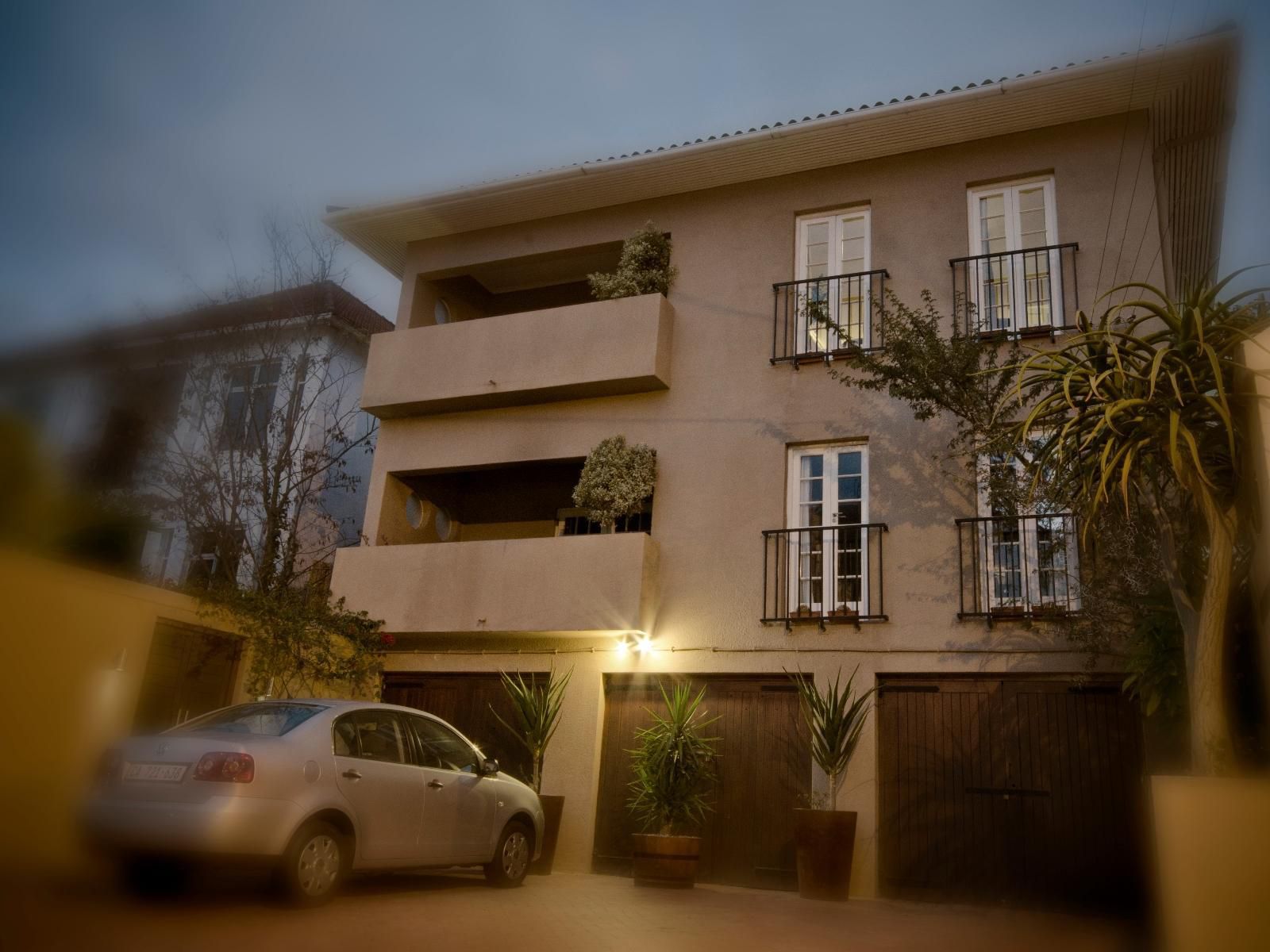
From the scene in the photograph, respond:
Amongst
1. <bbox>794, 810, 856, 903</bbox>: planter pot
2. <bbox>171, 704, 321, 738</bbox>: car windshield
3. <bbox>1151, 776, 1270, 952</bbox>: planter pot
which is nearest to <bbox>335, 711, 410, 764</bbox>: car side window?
<bbox>171, 704, 321, 738</bbox>: car windshield

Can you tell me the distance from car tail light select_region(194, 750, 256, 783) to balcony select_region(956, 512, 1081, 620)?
7.17 meters

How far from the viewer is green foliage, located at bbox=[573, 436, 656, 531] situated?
12.2 m

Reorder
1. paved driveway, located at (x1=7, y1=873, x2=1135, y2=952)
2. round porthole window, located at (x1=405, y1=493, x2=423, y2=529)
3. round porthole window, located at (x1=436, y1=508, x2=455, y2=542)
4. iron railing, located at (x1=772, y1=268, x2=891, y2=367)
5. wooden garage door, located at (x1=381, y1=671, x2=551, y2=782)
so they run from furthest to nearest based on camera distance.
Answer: round porthole window, located at (x1=436, y1=508, x2=455, y2=542)
round porthole window, located at (x1=405, y1=493, x2=423, y2=529)
wooden garage door, located at (x1=381, y1=671, x2=551, y2=782)
iron railing, located at (x1=772, y1=268, x2=891, y2=367)
paved driveway, located at (x1=7, y1=873, x2=1135, y2=952)

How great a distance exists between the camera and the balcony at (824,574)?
1098 cm

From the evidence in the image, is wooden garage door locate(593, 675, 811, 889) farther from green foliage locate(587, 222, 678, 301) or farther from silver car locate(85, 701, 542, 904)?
green foliage locate(587, 222, 678, 301)

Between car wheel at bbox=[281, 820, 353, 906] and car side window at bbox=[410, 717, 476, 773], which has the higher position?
car side window at bbox=[410, 717, 476, 773]

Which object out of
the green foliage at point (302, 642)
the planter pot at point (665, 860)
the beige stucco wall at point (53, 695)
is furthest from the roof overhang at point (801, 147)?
the beige stucco wall at point (53, 695)

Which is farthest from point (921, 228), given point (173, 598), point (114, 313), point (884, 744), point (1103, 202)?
point (114, 313)

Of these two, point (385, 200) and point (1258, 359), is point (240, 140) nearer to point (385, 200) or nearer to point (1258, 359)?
point (1258, 359)

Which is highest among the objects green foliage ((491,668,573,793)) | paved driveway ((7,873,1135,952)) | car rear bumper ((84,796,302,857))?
green foliage ((491,668,573,793))

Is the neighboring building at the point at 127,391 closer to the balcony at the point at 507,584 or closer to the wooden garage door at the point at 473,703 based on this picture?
the balcony at the point at 507,584

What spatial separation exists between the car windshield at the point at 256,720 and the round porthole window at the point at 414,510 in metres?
7.51

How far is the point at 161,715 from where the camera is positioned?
8.67 metres

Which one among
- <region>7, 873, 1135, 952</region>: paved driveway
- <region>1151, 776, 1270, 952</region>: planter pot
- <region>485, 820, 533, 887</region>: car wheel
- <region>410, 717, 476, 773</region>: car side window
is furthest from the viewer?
<region>485, 820, 533, 887</region>: car wheel
